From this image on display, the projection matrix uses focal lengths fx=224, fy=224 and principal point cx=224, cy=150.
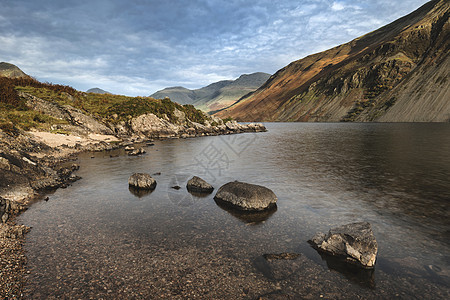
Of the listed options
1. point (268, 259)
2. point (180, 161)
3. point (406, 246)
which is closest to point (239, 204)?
point (268, 259)

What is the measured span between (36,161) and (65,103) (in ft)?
145

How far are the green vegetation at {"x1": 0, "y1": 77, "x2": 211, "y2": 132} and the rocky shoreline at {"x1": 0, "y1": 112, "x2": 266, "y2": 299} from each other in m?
2.76

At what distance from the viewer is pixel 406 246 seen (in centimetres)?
1109

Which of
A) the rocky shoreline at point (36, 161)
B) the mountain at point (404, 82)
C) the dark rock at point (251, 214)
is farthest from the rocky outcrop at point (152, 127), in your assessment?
the mountain at point (404, 82)

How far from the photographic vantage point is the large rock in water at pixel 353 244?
382 inches

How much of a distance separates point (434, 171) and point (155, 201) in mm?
31065

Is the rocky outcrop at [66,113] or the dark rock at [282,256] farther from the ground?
the rocky outcrop at [66,113]

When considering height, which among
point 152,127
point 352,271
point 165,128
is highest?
point 152,127

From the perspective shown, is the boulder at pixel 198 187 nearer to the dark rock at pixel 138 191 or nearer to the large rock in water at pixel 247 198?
the large rock in water at pixel 247 198

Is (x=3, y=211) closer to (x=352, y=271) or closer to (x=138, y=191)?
(x=138, y=191)

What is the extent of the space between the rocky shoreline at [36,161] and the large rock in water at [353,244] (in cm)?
1246

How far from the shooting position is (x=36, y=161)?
22469mm

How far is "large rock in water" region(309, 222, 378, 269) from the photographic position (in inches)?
382

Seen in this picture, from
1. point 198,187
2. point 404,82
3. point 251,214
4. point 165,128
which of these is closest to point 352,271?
point 251,214
